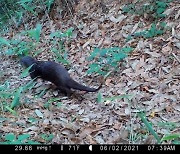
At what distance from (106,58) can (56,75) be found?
88 cm

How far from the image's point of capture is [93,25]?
6492 millimetres

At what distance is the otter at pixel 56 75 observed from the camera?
16.1 feet

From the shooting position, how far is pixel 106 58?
→ 553cm

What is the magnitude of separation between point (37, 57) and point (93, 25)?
1.22 m

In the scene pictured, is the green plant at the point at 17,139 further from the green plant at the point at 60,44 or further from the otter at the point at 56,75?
the green plant at the point at 60,44

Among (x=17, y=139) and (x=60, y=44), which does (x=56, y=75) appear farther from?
(x=17, y=139)

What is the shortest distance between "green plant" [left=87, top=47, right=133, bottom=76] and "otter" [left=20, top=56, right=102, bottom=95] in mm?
481

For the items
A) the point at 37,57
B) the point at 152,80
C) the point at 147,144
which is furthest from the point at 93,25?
the point at 147,144

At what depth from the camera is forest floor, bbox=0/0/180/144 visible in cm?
388

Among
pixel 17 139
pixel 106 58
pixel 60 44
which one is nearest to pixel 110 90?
pixel 106 58

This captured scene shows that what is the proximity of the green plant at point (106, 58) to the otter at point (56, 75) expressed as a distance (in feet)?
1.58

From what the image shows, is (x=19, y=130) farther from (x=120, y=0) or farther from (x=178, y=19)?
(x=120, y=0)

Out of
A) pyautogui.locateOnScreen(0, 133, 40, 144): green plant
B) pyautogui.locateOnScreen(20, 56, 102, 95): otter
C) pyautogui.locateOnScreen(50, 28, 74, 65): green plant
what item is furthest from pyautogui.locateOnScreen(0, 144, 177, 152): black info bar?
pyautogui.locateOnScreen(50, 28, 74, 65): green plant

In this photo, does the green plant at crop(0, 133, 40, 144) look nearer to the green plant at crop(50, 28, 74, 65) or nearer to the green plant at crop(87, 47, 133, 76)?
the green plant at crop(87, 47, 133, 76)
